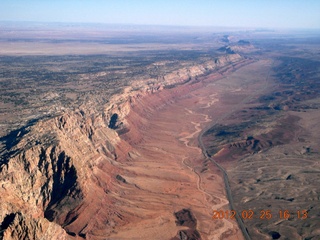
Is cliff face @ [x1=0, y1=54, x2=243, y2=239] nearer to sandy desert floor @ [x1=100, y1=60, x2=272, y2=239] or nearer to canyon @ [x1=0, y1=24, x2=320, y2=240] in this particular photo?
canyon @ [x1=0, y1=24, x2=320, y2=240]

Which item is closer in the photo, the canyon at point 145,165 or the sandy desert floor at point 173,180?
the canyon at point 145,165

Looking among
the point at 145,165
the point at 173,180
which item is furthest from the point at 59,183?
the point at 173,180

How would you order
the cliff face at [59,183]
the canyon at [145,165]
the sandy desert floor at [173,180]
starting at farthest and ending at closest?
the sandy desert floor at [173,180] < the canyon at [145,165] < the cliff face at [59,183]

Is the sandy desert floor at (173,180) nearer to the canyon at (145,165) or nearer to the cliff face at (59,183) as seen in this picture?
the canyon at (145,165)

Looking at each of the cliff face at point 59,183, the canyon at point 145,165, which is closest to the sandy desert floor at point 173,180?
the canyon at point 145,165

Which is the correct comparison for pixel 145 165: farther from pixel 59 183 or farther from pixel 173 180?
pixel 59 183

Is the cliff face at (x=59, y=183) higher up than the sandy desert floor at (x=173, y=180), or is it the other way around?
the cliff face at (x=59, y=183)

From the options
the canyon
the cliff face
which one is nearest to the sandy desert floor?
the canyon

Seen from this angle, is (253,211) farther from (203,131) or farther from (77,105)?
(77,105)
